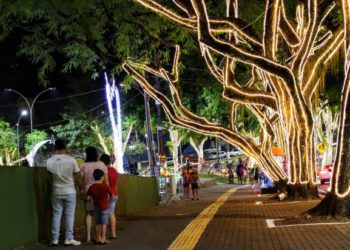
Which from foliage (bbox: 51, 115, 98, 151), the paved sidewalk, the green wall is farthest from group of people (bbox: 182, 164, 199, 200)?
foliage (bbox: 51, 115, 98, 151)

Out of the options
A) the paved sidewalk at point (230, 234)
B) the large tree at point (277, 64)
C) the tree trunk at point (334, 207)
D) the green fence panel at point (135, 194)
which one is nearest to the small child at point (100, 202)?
the paved sidewalk at point (230, 234)

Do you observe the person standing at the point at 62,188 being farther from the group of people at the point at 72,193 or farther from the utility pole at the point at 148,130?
the utility pole at the point at 148,130

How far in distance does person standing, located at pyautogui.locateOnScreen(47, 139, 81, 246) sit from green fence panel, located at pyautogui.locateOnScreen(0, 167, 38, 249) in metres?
0.36

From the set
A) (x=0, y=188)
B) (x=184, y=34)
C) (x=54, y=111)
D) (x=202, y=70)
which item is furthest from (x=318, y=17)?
(x=54, y=111)

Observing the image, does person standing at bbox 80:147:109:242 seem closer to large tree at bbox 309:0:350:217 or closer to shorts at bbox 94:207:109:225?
shorts at bbox 94:207:109:225

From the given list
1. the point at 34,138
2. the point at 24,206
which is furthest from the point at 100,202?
the point at 34,138

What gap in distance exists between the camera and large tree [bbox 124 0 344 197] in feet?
47.4

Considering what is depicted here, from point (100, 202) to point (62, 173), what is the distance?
31.0 inches

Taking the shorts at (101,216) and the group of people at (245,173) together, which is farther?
the group of people at (245,173)

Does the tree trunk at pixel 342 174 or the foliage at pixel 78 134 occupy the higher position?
the foliage at pixel 78 134

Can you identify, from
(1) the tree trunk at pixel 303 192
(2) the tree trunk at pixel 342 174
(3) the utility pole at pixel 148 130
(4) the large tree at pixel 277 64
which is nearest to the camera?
(2) the tree trunk at pixel 342 174

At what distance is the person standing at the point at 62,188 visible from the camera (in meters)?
9.83

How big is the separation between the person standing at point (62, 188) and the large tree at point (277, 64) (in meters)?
5.14

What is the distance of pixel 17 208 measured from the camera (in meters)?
9.38
